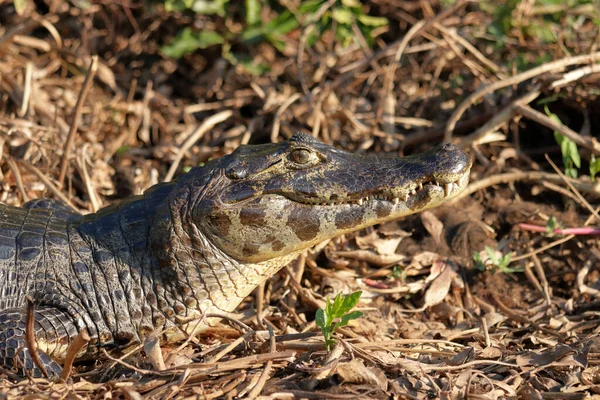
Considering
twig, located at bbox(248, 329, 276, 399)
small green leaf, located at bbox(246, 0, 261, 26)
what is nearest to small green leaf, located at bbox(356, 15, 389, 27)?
small green leaf, located at bbox(246, 0, 261, 26)

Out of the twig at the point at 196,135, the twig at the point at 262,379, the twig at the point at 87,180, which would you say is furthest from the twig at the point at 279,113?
the twig at the point at 262,379

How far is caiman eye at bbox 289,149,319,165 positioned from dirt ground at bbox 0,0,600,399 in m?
0.72

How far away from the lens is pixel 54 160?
14.6 ft

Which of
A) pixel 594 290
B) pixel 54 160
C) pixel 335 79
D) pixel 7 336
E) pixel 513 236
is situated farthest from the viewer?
pixel 335 79

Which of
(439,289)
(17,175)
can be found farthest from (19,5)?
(439,289)

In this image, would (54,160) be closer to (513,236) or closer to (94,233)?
(94,233)

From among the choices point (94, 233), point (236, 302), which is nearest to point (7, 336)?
point (94, 233)

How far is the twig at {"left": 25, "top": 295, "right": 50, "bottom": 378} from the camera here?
2439mm

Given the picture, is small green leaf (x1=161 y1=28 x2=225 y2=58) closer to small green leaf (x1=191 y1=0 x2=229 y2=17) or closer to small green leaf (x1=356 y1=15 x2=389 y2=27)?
small green leaf (x1=191 y1=0 x2=229 y2=17)

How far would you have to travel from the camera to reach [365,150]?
194 inches

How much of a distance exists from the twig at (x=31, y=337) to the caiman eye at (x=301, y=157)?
4.34ft

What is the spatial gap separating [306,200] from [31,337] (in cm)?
130

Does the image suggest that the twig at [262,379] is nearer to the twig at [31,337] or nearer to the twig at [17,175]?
the twig at [31,337]

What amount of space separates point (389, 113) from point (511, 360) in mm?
2536
